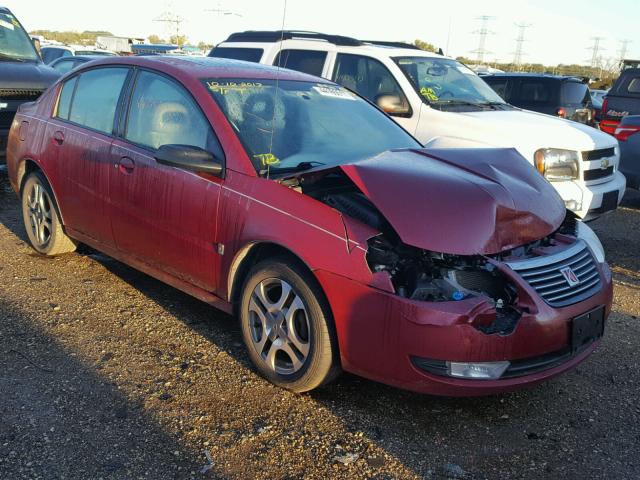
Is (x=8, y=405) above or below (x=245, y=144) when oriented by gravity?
below

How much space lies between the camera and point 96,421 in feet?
10.7

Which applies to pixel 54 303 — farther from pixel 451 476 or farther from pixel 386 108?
pixel 386 108

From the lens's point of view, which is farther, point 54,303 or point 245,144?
point 54,303

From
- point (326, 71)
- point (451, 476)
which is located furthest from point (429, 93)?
point (451, 476)

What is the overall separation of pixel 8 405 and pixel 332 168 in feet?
6.81

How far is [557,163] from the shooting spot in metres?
6.34

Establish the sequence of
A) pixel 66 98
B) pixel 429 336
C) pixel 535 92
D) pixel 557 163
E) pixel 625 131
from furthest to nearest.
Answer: pixel 535 92 < pixel 625 131 < pixel 557 163 < pixel 66 98 < pixel 429 336

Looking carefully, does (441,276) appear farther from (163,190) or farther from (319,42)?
(319,42)

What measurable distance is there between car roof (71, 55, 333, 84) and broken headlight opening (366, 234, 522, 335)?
70.4 inches

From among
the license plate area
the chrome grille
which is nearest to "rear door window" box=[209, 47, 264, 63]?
the chrome grille

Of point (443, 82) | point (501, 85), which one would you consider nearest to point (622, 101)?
point (501, 85)

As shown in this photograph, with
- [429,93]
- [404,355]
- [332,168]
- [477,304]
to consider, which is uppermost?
[429,93]

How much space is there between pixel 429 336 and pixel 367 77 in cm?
493

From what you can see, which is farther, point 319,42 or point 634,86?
point 634,86
